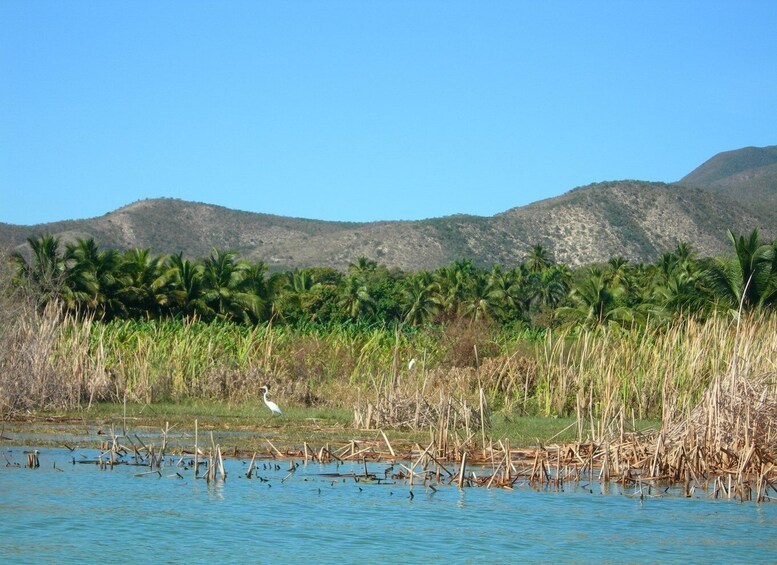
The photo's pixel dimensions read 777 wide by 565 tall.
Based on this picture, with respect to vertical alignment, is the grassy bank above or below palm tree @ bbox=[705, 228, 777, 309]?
below

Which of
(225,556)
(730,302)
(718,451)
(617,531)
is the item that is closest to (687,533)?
(617,531)

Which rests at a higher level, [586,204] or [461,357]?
[586,204]

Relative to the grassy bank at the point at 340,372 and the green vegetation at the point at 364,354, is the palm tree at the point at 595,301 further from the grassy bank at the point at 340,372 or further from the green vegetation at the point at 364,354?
the grassy bank at the point at 340,372

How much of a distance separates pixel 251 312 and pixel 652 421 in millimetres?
40006

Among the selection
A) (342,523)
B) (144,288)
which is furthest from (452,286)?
(342,523)

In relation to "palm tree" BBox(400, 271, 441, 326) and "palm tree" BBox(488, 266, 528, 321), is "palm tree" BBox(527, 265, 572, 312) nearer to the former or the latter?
"palm tree" BBox(488, 266, 528, 321)

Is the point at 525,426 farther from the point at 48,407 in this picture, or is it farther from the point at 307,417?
the point at 48,407

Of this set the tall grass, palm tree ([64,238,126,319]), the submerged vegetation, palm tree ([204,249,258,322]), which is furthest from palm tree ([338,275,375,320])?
the tall grass

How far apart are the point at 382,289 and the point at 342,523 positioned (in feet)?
232

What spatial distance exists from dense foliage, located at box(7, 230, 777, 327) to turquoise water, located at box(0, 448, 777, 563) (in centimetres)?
409

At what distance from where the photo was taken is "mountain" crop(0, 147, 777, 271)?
137625 millimetres

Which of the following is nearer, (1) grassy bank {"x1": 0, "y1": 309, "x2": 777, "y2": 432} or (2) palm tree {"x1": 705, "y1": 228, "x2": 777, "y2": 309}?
(1) grassy bank {"x1": 0, "y1": 309, "x2": 777, "y2": 432}

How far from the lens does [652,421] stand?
2044 cm

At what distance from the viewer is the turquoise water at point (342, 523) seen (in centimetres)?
1008
